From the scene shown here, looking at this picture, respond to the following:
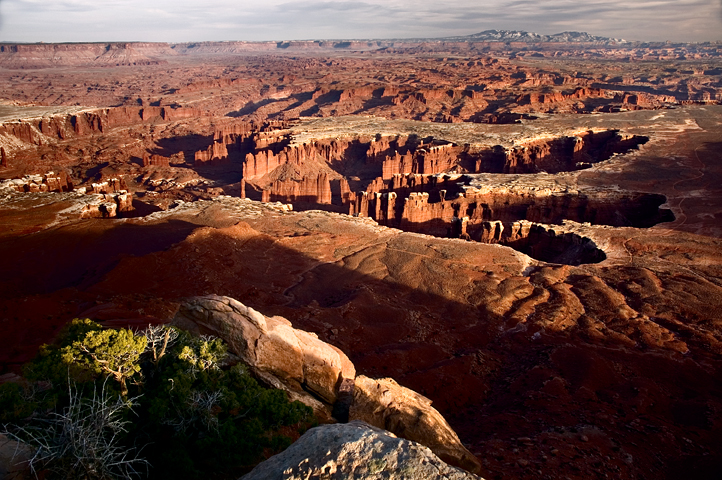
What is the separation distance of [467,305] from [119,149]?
6844 centimetres

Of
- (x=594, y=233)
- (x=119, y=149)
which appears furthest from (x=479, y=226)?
(x=119, y=149)

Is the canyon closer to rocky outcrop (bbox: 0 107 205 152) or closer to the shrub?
the shrub

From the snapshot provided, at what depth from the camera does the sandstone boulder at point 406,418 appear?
9.70 meters

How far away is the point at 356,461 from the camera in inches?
238

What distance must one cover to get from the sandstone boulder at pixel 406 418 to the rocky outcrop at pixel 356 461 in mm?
3725

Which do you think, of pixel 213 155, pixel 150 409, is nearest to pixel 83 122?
pixel 213 155

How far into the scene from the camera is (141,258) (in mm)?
23344

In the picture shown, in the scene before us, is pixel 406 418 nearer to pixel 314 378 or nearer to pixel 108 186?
pixel 314 378

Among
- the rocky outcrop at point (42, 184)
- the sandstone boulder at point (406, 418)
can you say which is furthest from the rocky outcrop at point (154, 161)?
the sandstone boulder at point (406, 418)

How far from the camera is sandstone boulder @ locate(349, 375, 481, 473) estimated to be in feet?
31.8

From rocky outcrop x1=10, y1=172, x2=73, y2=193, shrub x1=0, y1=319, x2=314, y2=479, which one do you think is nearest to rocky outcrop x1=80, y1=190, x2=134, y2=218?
rocky outcrop x1=10, y1=172, x2=73, y2=193

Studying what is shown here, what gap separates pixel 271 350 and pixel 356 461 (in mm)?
5465

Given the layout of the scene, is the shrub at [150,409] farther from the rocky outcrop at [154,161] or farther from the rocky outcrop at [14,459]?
the rocky outcrop at [154,161]

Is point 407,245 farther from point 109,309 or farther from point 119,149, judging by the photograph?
point 119,149
